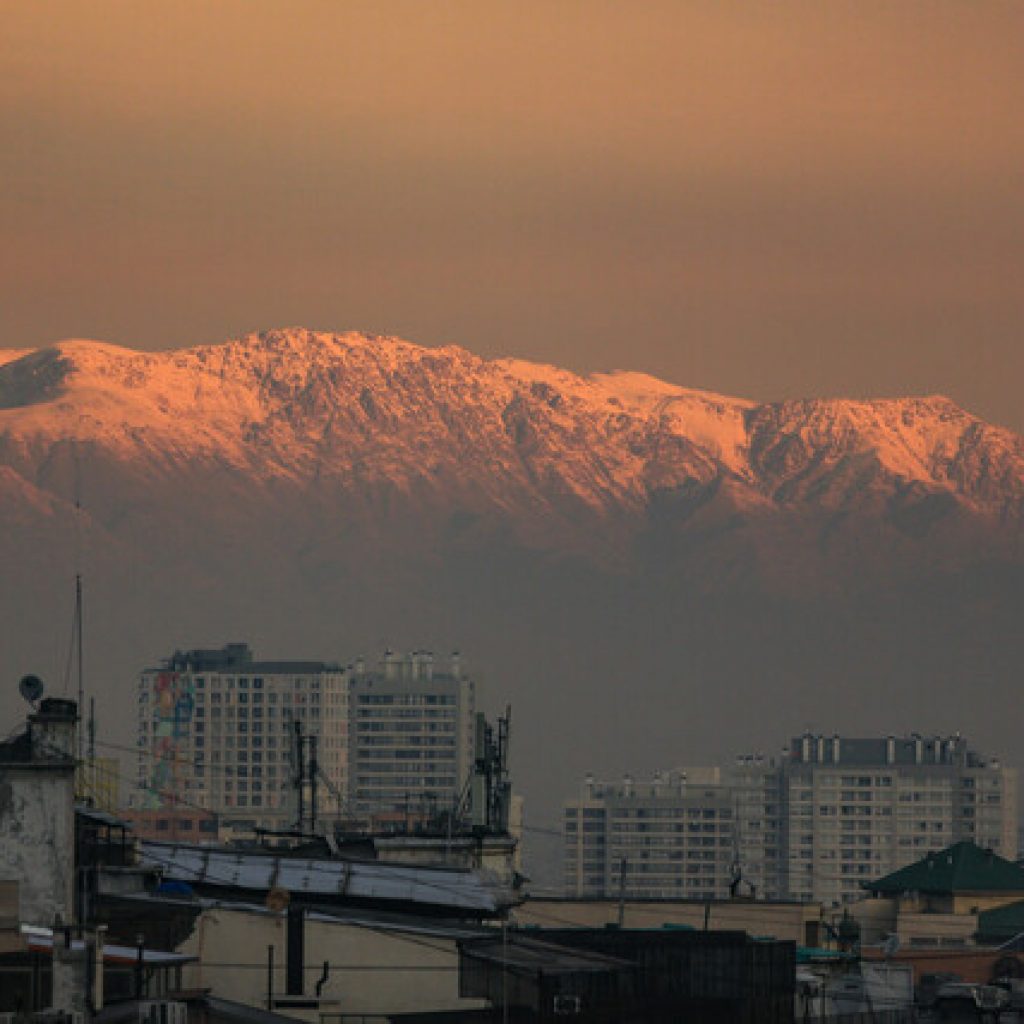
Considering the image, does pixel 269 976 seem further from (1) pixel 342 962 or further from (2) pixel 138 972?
(2) pixel 138 972

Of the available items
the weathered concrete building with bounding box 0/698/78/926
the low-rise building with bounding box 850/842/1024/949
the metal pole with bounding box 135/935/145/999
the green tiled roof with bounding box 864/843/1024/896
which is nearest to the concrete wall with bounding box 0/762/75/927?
the weathered concrete building with bounding box 0/698/78/926

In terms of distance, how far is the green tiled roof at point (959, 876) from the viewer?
17288 cm

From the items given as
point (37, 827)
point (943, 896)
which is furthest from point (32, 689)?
point (943, 896)

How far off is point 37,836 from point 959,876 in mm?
121571

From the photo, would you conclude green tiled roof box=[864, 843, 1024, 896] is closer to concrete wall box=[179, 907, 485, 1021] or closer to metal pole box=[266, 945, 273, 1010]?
concrete wall box=[179, 907, 485, 1021]

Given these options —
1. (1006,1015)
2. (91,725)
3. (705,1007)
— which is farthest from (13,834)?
(91,725)

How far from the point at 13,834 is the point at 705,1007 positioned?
71.6ft

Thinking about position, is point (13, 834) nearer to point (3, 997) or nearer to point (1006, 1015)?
point (3, 997)

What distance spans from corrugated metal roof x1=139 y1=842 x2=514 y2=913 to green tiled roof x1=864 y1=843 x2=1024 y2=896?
95.1m

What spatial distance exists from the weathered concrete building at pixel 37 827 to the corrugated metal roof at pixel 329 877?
1936 cm

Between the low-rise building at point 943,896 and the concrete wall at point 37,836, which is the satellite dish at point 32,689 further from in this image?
the low-rise building at point 943,896

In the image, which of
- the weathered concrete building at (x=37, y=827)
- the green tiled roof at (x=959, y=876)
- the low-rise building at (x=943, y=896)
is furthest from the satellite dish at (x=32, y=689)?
the green tiled roof at (x=959, y=876)

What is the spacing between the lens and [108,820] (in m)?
71.2

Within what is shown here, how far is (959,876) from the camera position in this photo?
17325 centimetres
